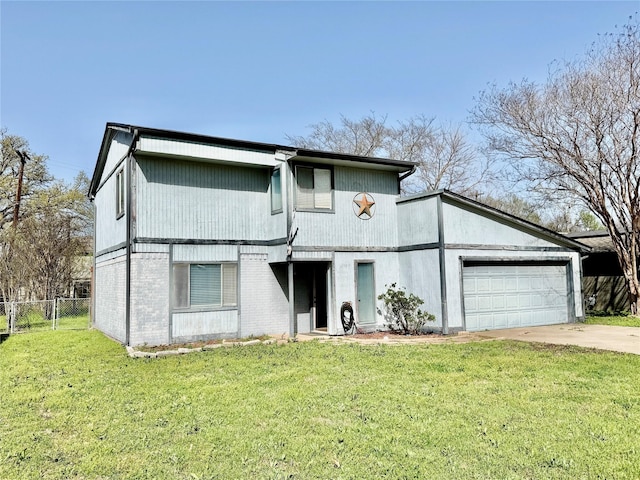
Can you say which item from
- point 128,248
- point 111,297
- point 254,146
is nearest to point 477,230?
point 254,146

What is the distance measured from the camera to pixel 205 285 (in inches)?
463

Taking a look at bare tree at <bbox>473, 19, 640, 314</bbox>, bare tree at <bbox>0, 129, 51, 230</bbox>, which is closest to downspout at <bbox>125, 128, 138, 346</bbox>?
bare tree at <bbox>473, 19, 640, 314</bbox>

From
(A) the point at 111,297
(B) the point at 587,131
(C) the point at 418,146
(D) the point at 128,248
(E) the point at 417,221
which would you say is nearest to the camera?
(D) the point at 128,248

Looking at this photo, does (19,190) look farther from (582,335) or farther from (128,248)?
(582,335)

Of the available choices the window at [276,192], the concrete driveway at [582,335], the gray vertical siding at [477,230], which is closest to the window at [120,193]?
the window at [276,192]

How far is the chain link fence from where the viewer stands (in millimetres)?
15234

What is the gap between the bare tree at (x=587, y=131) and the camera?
14258 millimetres

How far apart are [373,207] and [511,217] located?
4.13 meters

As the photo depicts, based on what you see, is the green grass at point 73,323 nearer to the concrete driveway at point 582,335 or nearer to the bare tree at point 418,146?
the concrete driveway at point 582,335

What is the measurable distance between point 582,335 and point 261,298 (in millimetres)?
8412

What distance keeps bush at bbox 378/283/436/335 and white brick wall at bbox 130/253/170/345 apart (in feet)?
19.3

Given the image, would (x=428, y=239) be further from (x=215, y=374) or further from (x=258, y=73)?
(x=258, y=73)

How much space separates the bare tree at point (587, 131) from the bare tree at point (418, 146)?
11781 millimetres

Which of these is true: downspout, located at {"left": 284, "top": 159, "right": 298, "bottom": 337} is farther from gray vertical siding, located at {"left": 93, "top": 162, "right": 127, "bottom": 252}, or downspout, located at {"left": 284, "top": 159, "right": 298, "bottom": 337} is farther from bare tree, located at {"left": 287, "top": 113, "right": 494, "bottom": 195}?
bare tree, located at {"left": 287, "top": 113, "right": 494, "bottom": 195}
